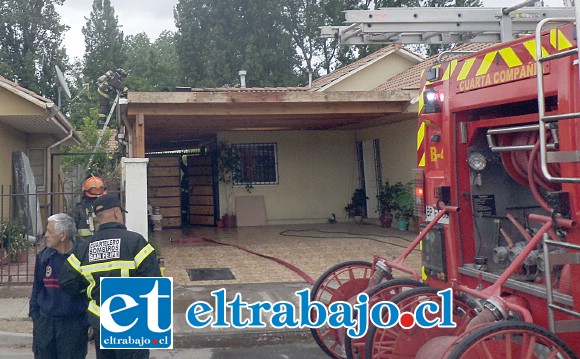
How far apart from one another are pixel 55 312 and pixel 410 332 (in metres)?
2.34

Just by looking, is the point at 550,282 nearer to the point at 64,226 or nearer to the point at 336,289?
the point at 336,289

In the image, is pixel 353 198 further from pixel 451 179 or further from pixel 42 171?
pixel 451 179

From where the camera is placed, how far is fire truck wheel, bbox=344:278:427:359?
466 centimetres

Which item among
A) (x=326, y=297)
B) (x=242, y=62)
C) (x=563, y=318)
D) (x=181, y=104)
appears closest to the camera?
(x=563, y=318)

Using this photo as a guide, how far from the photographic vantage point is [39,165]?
53.4ft

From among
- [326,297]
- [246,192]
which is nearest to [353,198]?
[246,192]

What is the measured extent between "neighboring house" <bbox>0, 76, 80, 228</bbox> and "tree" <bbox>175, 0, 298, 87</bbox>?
62.1 feet

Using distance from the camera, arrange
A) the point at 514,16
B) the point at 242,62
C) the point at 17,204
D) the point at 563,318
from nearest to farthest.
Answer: the point at 563,318 < the point at 514,16 < the point at 17,204 < the point at 242,62

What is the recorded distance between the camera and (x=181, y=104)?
36.0 ft

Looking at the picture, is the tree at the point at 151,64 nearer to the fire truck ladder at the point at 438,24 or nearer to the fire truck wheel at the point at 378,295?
the fire truck ladder at the point at 438,24

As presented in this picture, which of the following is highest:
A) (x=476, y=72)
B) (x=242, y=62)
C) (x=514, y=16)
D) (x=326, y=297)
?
(x=242, y=62)

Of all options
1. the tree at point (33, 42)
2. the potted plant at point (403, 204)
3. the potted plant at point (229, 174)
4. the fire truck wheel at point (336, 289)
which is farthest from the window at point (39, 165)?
the tree at point (33, 42)

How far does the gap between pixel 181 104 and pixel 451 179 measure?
22.7 feet

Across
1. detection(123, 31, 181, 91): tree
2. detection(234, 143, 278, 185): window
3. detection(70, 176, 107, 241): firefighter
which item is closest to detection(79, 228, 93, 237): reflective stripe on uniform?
detection(70, 176, 107, 241): firefighter
